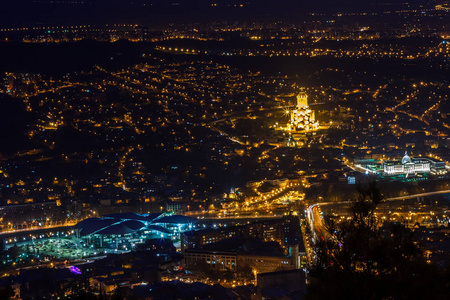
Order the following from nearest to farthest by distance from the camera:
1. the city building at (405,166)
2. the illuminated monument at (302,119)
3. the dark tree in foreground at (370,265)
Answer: the dark tree in foreground at (370,265), the city building at (405,166), the illuminated monument at (302,119)

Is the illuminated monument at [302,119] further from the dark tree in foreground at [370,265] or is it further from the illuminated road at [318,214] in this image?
the dark tree in foreground at [370,265]

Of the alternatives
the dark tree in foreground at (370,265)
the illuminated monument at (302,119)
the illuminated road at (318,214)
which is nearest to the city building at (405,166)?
the illuminated road at (318,214)

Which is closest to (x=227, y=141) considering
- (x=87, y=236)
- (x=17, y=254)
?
(x=87, y=236)

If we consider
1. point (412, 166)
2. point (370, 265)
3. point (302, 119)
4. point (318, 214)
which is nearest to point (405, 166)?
point (412, 166)

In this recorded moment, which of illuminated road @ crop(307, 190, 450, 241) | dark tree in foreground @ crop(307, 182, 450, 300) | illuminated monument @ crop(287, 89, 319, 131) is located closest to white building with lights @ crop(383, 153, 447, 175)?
illuminated road @ crop(307, 190, 450, 241)

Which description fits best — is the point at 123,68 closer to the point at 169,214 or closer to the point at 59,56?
the point at 59,56

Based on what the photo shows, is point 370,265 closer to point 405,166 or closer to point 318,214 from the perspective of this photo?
point 318,214

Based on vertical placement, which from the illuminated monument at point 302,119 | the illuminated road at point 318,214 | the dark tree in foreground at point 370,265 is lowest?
the illuminated monument at point 302,119
